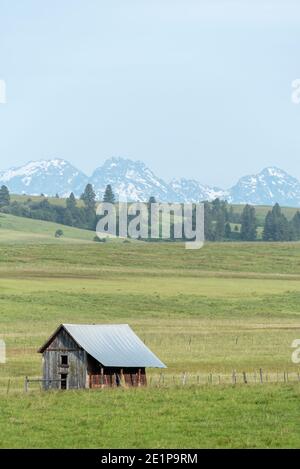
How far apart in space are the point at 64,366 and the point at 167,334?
27.1 meters

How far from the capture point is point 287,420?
4603cm

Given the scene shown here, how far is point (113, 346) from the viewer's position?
65.5 m

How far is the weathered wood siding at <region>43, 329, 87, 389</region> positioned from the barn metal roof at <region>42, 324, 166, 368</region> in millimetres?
478

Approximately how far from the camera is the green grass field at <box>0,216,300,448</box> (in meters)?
44.3

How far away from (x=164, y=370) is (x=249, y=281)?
Result: 72.7 m

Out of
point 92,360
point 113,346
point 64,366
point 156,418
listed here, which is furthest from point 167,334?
point 156,418

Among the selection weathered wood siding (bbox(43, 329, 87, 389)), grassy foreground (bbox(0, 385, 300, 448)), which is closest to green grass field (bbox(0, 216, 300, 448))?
grassy foreground (bbox(0, 385, 300, 448))

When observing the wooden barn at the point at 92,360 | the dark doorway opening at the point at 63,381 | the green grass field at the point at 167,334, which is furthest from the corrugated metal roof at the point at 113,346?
the green grass field at the point at 167,334

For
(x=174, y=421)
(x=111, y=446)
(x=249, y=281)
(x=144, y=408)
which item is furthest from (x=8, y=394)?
(x=249, y=281)

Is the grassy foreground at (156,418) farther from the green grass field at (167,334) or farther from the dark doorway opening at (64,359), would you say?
the dark doorway opening at (64,359)

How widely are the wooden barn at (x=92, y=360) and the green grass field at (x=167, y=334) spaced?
1900 millimetres

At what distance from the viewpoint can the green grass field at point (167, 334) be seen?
145 feet

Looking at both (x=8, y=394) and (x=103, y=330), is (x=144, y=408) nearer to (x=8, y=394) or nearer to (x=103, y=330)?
(x=8, y=394)
